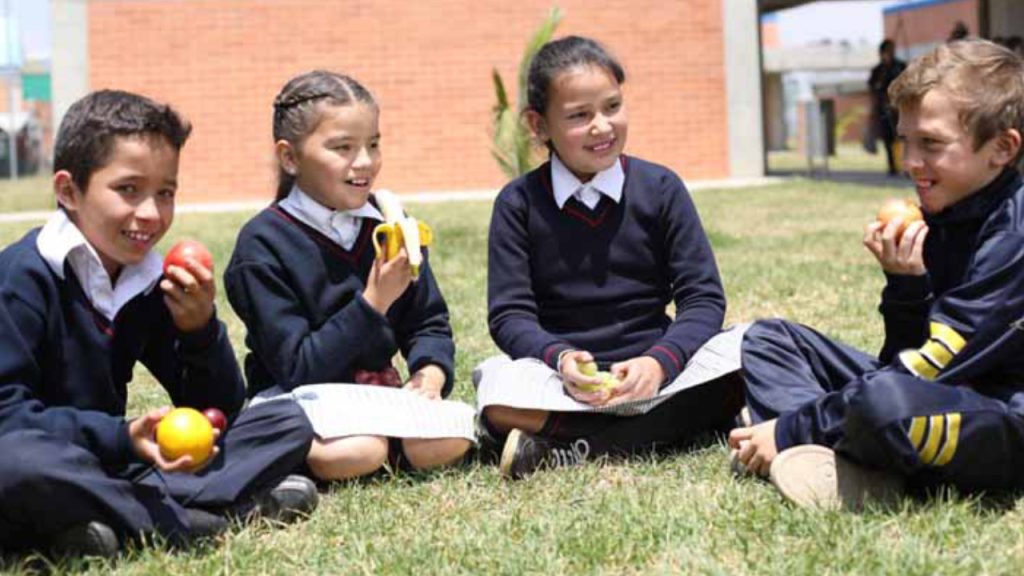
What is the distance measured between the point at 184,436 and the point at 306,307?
3.05 ft

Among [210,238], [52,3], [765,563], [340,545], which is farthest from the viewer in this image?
[52,3]

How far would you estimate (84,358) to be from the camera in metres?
3.05

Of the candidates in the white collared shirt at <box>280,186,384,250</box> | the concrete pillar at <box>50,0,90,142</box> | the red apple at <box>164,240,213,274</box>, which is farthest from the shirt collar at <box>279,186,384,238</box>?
the concrete pillar at <box>50,0,90,142</box>

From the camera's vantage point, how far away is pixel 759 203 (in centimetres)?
1454

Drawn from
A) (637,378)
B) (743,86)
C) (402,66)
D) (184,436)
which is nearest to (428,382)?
(637,378)

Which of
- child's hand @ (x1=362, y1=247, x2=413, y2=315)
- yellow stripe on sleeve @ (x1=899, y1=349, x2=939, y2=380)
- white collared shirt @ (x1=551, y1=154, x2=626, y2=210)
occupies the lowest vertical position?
yellow stripe on sleeve @ (x1=899, y1=349, x2=939, y2=380)

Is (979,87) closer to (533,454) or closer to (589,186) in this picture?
(589,186)

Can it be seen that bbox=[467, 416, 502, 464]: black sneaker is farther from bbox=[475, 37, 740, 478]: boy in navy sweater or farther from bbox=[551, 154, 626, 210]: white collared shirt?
bbox=[551, 154, 626, 210]: white collared shirt

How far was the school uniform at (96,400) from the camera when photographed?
2.80 metres

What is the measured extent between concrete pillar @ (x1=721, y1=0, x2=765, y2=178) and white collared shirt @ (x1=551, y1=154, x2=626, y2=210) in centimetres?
1601

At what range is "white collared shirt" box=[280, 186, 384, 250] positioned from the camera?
12.2 ft

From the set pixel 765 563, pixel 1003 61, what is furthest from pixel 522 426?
pixel 1003 61

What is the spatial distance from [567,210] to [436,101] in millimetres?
15412

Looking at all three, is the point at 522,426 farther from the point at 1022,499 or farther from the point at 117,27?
the point at 117,27
